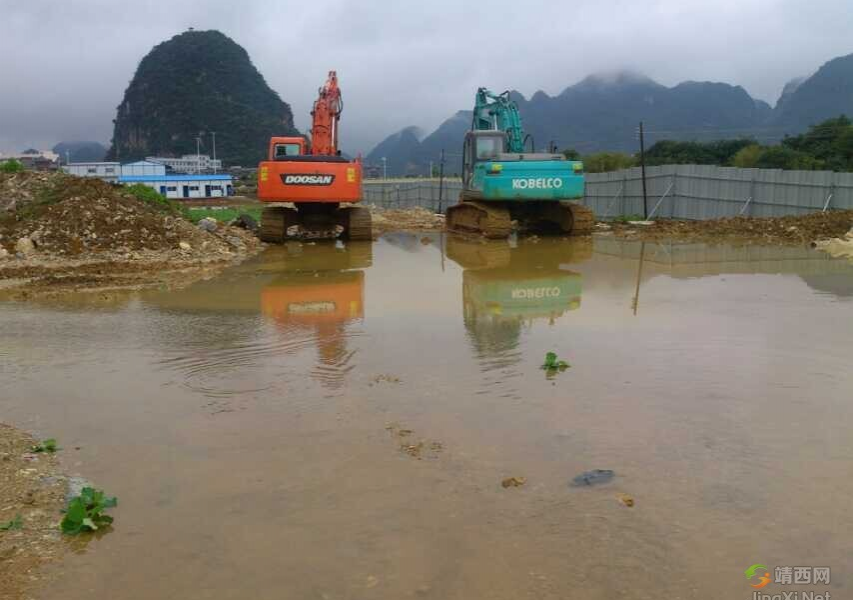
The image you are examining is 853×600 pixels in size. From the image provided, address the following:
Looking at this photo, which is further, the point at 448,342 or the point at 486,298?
the point at 486,298

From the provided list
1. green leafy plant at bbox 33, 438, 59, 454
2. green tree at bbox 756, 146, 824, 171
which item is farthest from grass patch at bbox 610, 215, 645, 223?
green leafy plant at bbox 33, 438, 59, 454

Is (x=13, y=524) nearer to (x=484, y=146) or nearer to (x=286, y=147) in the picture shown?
(x=286, y=147)

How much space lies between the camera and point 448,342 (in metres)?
7.81

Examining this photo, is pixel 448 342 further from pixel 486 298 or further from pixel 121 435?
pixel 121 435

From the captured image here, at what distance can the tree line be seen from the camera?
34.1m

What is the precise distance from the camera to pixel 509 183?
1866 cm

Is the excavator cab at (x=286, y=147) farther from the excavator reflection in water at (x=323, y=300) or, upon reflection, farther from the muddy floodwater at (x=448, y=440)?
the muddy floodwater at (x=448, y=440)

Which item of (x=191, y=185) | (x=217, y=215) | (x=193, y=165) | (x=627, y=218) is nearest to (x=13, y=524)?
(x=627, y=218)

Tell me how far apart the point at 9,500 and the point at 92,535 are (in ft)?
2.22

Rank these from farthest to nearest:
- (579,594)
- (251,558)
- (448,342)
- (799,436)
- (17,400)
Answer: (448,342) → (17,400) → (799,436) → (251,558) → (579,594)

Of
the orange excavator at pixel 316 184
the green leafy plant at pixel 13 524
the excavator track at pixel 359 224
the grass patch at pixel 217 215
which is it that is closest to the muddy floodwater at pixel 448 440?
the green leafy plant at pixel 13 524

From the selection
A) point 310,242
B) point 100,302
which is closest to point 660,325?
point 100,302

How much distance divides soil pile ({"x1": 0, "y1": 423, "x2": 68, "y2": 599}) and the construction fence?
1981cm

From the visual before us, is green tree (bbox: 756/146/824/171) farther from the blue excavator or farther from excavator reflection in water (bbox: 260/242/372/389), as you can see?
excavator reflection in water (bbox: 260/242/372/389)
